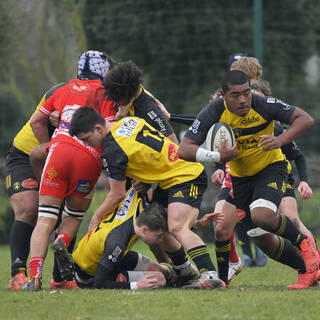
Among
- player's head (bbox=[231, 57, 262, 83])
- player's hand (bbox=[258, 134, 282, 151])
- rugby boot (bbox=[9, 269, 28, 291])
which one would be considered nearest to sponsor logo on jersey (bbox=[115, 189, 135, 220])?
rugby boot (bbox=[9, 269, 28, 291])

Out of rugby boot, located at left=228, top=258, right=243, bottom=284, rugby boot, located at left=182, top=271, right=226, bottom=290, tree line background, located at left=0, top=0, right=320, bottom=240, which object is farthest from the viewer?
tree line background, located at left=0, top=0, right=320, bottom=240

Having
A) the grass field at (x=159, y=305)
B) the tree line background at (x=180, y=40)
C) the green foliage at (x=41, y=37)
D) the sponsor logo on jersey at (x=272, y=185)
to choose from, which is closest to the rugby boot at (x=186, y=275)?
the grass field at (x=159, y=305)

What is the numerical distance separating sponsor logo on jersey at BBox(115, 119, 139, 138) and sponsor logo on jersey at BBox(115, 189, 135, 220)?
853mm

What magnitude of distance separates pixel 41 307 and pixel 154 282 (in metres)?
1.38

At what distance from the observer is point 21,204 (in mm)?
6988

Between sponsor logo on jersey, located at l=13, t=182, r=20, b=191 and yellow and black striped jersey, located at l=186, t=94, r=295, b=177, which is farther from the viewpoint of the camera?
sponsor logo on jersey, located at l=13, t=182, r=20, b=191

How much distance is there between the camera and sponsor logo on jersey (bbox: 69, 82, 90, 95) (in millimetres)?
6887

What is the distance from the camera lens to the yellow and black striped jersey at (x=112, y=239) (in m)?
6.44

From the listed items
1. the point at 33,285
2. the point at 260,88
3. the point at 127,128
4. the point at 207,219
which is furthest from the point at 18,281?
the point at 260,88

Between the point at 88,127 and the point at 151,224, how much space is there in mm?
984

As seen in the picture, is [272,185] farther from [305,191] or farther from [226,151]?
[226,151]

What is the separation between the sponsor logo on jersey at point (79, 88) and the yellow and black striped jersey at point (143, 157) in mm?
716

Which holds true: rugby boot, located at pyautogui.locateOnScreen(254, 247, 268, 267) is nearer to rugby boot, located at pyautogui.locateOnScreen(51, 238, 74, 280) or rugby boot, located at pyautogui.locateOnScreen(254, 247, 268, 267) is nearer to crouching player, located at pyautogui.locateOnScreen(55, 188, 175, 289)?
crouching player, located at pyautogui.locateOnScreen(55, 188, 175, 289)

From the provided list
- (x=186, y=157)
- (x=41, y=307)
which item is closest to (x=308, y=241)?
(x=186, y=157)
